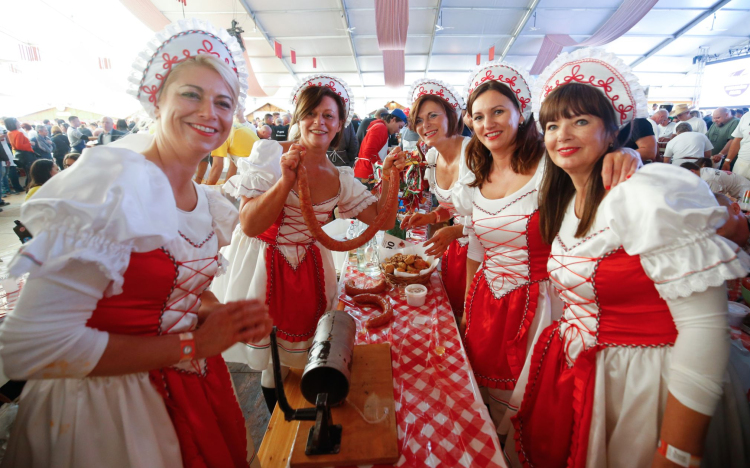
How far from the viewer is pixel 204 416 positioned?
116 cm

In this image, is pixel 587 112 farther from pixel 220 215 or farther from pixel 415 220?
pixel 220 215

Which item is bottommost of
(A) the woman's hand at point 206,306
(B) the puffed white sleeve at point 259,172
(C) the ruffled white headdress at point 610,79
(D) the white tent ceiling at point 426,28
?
(A) the woman's hand at point 206,306

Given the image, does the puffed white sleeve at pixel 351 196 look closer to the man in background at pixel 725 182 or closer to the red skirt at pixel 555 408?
the red skirt at pixel 555 408

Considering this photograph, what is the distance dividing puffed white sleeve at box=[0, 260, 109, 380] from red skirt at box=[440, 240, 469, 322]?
85.4 inches

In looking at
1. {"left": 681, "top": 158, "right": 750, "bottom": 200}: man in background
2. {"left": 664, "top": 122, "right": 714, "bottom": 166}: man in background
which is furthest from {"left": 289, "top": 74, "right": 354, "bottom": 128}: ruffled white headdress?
{"left": 664, "top": 122, "right": 714, "bottom": 166}: man in background

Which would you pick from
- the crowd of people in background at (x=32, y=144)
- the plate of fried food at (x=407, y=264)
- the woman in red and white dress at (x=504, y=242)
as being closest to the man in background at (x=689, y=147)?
the woman in red and white dress at (x=504, y=242)

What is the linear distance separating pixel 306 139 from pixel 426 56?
14.4 metres

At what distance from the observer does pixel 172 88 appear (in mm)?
1146

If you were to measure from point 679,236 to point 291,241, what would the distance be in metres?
1.81

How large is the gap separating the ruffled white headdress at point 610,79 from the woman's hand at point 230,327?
1567mm

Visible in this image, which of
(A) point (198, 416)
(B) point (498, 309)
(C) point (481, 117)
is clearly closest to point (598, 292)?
(B) point (498, 309)

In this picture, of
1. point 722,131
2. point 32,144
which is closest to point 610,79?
point 722,131

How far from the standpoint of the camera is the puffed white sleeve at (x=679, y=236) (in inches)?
38.7

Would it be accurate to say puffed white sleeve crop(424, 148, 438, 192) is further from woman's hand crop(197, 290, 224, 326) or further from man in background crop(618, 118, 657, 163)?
man in background crop(618, 118, 657, 163)
